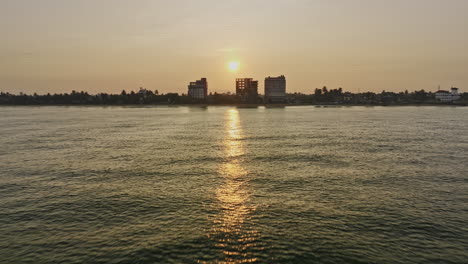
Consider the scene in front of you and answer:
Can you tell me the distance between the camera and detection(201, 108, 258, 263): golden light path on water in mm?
27833

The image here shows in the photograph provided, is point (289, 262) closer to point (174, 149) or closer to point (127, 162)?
point (127, 162)

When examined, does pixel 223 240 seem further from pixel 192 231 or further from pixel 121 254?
pixel 121 254

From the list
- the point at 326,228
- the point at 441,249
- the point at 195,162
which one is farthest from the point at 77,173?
the point at 441,249

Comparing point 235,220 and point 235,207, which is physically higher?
point 235,207

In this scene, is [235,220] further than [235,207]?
No

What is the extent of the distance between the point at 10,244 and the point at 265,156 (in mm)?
52792

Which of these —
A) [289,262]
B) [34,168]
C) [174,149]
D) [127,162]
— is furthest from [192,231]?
[174,149]

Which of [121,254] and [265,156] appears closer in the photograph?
[121,254]

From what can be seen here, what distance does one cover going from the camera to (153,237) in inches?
1199

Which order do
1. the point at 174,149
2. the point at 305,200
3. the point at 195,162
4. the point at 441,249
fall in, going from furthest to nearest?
the point at 174,149
the point at 195,162
the point at 305,200
the point at 441,249

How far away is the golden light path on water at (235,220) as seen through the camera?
27833mm

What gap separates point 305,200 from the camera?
133 ft

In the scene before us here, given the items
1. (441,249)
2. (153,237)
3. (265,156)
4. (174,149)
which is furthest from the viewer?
(174,149)

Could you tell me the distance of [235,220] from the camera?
34719 mm
